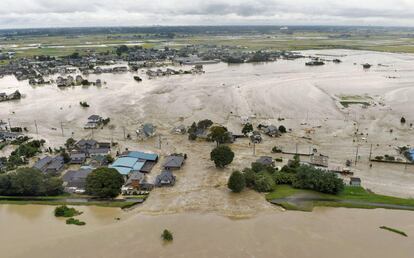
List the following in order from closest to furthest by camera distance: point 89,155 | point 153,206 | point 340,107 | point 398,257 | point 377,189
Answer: point 398,257 → point 153,206 → point 377,189 → point 89,155 → point 340,107

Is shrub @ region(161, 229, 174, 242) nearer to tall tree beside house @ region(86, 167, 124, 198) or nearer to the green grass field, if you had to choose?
tall tree beside house @ region(86, 167, 124, 198)

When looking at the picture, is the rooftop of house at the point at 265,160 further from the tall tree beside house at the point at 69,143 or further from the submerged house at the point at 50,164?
the tall tree beside house at the point at 69,143

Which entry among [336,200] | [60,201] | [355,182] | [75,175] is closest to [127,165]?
[75,175]

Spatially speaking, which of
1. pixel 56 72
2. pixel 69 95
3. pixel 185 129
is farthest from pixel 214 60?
pixel 185 129

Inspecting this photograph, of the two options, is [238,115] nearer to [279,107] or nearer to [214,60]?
[279,107]

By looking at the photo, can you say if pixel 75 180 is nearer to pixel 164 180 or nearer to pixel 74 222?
pixel 74 222

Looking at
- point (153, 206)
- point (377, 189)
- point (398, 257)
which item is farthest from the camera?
point (377, 189)
